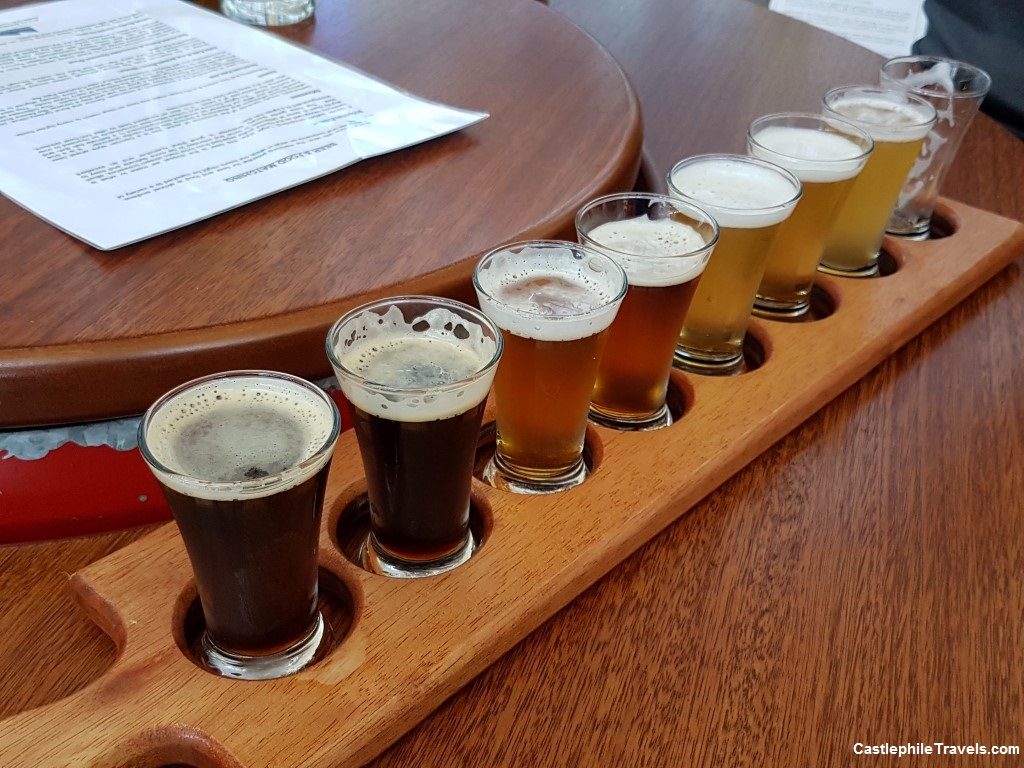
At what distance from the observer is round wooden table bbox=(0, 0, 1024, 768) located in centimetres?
66

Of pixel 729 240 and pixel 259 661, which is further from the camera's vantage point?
pixel 729 240

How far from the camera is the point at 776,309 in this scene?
42.1 inches

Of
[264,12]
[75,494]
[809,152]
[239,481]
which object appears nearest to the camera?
[239,481]

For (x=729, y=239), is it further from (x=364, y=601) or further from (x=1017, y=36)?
(x=1017, y=36)

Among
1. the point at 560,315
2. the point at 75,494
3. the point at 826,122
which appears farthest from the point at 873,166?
the point at 75,494

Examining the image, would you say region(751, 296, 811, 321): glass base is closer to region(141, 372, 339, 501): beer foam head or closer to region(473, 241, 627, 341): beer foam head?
region(473, 241, 627, 341): beer foam head

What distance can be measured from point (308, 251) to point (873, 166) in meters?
0.62

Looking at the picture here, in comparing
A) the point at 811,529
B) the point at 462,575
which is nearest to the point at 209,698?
the point at 462,575

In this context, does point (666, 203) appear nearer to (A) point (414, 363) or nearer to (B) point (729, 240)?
(B) point (729, 240)

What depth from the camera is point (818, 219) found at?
39.6 inches

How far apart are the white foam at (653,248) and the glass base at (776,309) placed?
221 mm

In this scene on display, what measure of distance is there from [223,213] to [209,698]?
0.51 metres

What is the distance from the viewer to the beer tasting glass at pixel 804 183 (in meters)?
0.99
